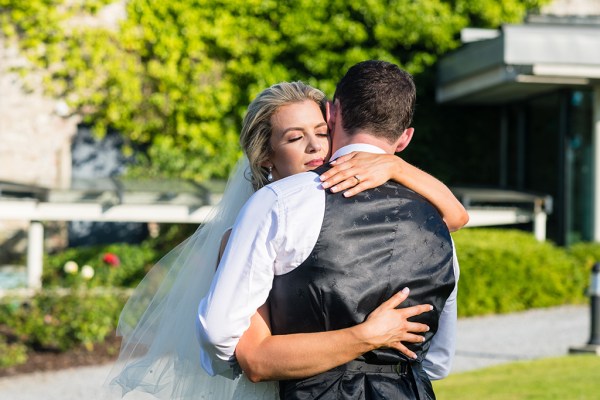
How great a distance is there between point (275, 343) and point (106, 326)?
800cm

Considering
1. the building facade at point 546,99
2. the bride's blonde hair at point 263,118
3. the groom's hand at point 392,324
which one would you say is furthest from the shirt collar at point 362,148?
the building facade at point 546,99

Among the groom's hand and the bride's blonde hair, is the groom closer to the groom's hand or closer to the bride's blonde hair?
the groom's hand

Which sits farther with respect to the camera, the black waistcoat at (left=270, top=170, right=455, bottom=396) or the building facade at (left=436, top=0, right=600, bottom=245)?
the building facade at (left=436, top=0, right=600, bottom=245)

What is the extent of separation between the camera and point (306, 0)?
653 inches

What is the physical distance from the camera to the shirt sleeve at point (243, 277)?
8.30 feet

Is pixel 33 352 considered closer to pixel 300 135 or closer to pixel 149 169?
pixel 149 169

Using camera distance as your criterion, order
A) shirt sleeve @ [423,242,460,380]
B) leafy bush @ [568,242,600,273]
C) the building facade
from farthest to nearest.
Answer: the building facade, leafy bush @ [568,242,600,273], shirt sleeve @ [423,242,460,380]

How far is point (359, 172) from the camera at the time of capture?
2.60 meters

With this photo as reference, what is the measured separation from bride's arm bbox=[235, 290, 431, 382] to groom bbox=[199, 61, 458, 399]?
3 centimetres

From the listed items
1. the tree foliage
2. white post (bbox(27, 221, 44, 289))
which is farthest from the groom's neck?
the tree foliage

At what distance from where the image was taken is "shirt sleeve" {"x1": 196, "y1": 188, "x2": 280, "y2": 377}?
2531mm

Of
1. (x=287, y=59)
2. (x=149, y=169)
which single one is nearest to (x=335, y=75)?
(x=287, y=59)

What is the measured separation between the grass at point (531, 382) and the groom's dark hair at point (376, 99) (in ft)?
16.4

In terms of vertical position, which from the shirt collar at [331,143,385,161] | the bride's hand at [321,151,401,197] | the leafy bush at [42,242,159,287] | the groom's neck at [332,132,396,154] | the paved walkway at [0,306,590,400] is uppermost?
the groom's neck at [332,132,396,154]
